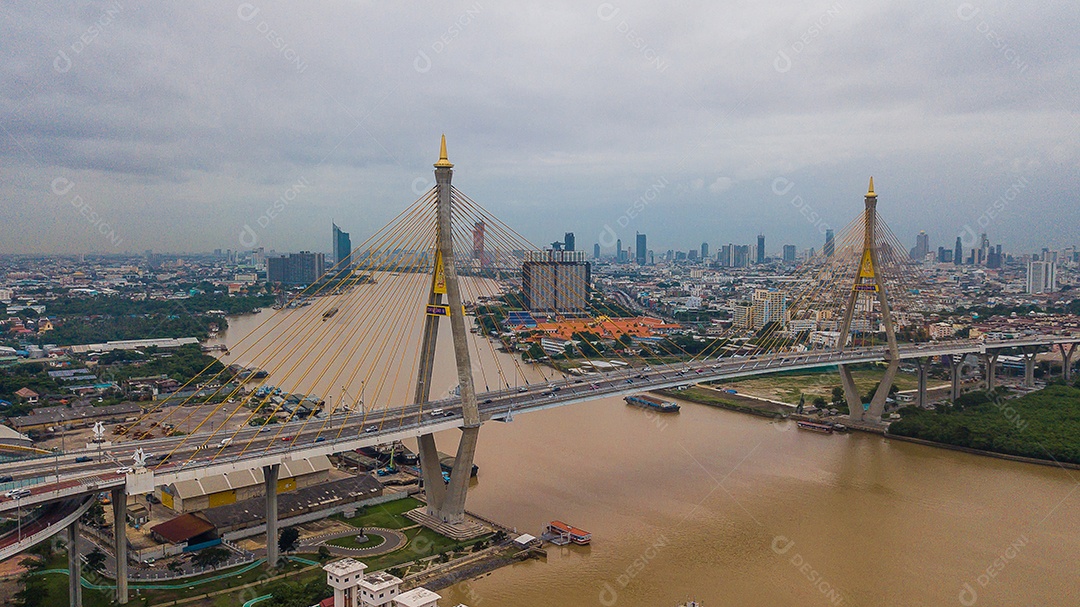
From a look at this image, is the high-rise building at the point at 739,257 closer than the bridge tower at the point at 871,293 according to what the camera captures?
No

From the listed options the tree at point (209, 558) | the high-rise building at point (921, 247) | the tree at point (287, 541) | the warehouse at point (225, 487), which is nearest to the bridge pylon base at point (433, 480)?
the tree at point (287, 541)

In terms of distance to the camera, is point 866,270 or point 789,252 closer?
point 866,270

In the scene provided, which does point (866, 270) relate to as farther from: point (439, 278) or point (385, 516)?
point (385, 516)

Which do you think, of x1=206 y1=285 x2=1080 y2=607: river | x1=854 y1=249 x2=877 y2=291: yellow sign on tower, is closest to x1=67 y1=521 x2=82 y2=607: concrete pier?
x1=206 y1=285 x2=1080 y2=607: river

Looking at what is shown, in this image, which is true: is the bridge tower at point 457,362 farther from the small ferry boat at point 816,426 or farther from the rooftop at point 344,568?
the small ferry boat at point 816,426

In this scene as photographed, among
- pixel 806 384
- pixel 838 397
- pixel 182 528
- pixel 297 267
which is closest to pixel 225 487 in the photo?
pixel 182 528

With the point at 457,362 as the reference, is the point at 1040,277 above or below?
above
